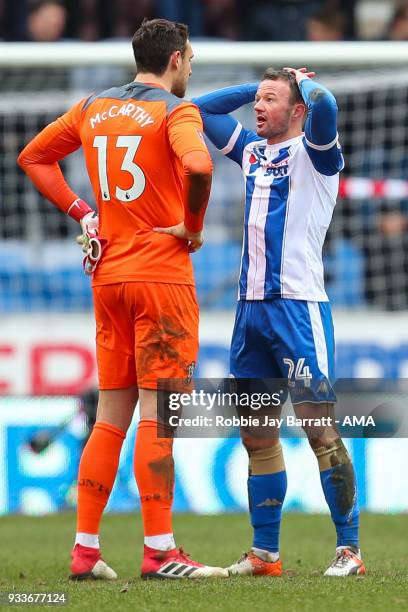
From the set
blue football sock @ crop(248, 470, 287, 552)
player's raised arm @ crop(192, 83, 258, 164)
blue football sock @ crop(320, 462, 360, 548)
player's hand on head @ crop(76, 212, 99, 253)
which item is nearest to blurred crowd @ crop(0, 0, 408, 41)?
player's raised arm @ crop(192, 83, 258, 164)

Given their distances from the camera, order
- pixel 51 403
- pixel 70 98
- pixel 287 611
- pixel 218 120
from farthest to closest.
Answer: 1. pixel 70 98
2. pixel 51 403
3. pixel 218 120
4. pixel 287 611

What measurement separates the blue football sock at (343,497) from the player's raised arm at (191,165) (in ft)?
3.59

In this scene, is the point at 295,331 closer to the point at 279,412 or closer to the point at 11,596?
the point at 279,412

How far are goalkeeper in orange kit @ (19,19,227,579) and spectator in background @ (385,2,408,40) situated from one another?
238 inches

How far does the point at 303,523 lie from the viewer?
27.3 ft

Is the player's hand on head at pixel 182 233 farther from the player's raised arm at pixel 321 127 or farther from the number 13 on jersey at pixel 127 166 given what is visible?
the player's raised arm at pixel 321 127

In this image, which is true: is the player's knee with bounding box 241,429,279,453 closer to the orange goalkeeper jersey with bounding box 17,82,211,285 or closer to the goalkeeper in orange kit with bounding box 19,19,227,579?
the goalkeeper in orange kit with bounding box 19,19,227,579

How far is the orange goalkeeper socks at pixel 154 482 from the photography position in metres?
5.05

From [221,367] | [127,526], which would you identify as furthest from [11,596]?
[221,367]

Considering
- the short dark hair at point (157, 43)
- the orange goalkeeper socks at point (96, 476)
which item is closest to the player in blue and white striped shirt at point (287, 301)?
the short dark hair at point (157, 43)

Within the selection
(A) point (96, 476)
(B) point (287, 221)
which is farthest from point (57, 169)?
(A) point (96, 476)

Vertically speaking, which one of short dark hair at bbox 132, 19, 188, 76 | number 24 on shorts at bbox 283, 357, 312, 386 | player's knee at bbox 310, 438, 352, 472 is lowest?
player's knee at bbox 310, 438, 352, 472

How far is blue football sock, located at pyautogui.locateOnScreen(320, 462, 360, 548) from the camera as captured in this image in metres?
5.09

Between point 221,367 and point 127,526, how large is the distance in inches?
72.6
